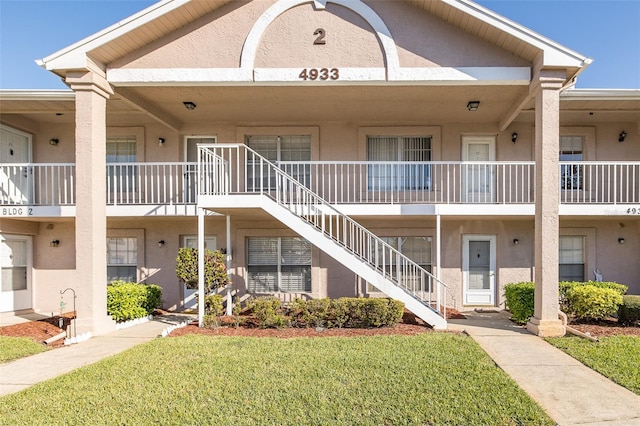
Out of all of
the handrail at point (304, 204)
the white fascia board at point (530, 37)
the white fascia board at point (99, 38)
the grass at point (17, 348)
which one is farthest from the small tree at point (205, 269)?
the white fascia board at point (530, 37)

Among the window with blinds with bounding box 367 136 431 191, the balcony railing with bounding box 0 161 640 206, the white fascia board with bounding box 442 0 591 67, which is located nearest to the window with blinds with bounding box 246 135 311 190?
the balcony railing with bounding box 0 161 640 206

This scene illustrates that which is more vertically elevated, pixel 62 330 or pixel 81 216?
pixel 81 216

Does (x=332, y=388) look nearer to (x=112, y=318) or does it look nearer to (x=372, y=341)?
(x=372, y=341)

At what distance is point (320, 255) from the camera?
1084cm

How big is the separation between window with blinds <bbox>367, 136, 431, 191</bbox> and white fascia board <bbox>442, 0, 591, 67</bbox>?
13.4 feet

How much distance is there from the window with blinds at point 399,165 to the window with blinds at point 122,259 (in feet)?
24.2

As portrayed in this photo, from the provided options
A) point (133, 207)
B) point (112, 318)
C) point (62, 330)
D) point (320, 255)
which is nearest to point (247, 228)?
point (320, 255)

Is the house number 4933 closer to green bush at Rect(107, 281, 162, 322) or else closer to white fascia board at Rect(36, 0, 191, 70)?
white fascia board at Rect(36, 0, 191, 70)

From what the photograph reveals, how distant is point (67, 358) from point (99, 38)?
6163mm

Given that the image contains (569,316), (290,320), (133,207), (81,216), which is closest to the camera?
(81,216)

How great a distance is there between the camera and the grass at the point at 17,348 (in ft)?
21.8

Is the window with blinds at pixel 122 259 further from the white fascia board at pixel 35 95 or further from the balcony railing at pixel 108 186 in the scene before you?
the white fascia board at pixel 35 95

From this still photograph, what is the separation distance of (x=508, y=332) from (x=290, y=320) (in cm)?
465

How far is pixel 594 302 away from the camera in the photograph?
8117 mm
